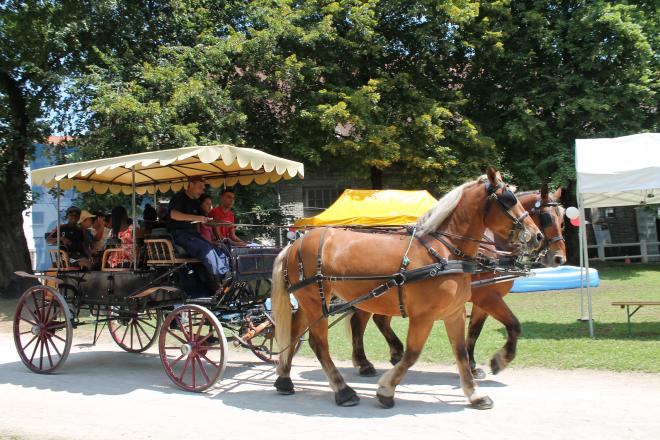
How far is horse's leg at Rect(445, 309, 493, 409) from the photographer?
5871 millimetres

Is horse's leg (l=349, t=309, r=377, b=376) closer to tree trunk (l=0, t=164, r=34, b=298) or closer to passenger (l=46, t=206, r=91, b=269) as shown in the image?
passenger (l=46, t=206, r=91, b=269)

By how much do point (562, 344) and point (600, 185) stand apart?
8.19ft

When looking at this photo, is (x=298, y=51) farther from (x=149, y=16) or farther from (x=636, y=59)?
(x=636, y=59)

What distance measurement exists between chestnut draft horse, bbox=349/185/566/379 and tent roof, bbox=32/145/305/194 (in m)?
2.35

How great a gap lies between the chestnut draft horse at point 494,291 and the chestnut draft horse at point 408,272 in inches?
43.6

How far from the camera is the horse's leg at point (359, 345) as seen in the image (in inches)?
304

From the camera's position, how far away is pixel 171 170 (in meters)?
8.75

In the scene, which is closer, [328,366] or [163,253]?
[328,366]

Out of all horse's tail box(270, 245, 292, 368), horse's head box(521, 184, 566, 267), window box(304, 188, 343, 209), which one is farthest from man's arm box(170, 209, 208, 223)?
window box(304, 188, 343, 209)

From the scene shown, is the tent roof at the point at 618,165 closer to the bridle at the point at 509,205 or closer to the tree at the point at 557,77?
the bridle at the point at 509,205

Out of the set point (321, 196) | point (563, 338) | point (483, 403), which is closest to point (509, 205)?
point (483, 403)

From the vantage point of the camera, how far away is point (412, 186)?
19.0 meters

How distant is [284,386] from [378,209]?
1003 centimetres

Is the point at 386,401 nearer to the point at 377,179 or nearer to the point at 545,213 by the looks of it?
the point at 545,213
